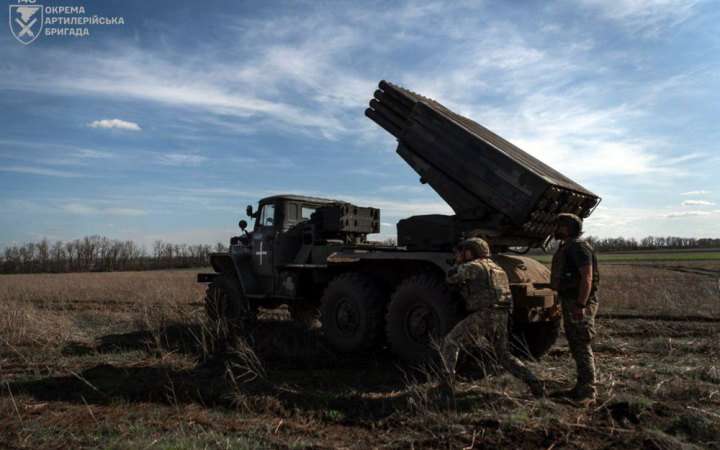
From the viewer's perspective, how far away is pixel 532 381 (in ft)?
17.5

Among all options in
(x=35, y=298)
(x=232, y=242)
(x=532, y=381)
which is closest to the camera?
(x=532, y=381)

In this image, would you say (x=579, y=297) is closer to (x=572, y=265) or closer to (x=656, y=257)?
(x=572, y=265)

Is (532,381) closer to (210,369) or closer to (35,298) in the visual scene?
(210,369)

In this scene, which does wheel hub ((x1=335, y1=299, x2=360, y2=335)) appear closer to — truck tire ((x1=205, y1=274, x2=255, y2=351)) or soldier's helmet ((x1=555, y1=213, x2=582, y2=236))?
truck tire ((x1=205, y1=274, x2=255, y2=351))

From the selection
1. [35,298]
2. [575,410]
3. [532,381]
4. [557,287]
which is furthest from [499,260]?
[35,298]

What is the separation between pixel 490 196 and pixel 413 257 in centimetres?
123

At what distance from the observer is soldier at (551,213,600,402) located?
5196 mm

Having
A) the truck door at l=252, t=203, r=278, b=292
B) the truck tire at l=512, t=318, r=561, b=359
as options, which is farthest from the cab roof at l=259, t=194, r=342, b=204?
the truck tire at l=512, t=318, r=561, b=359

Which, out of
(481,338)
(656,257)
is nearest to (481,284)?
(481,338)

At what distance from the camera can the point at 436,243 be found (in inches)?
289

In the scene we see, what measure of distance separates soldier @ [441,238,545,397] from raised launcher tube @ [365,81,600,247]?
4.06ft

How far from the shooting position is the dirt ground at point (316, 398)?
14.4 feet

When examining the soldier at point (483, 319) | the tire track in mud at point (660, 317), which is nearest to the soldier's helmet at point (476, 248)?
the soldier at point (483, 319)

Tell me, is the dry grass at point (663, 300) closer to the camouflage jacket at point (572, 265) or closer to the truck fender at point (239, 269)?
the camouflage jacket at point (572, 265)
